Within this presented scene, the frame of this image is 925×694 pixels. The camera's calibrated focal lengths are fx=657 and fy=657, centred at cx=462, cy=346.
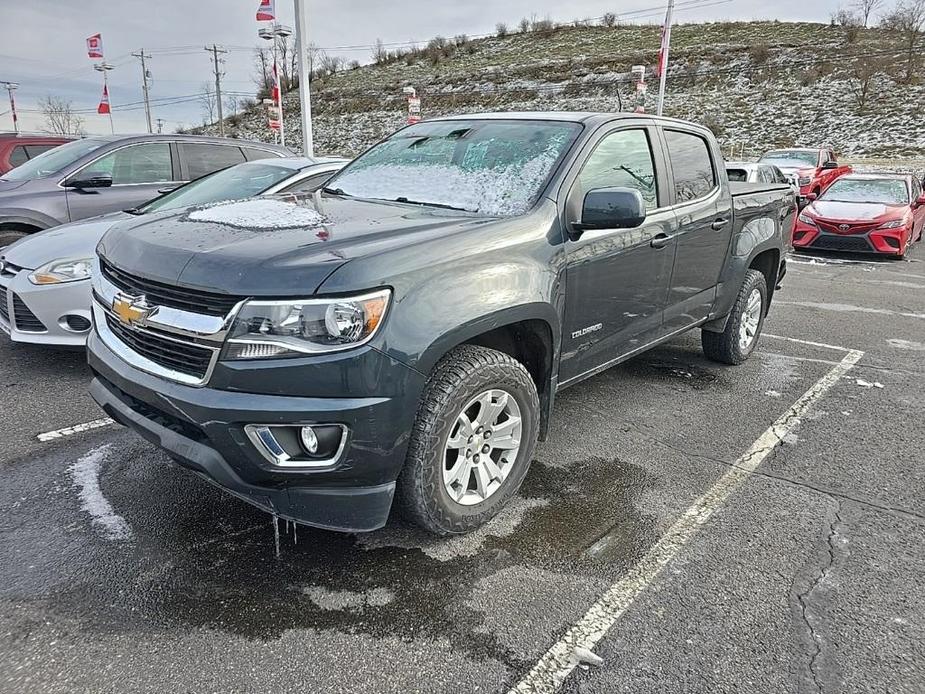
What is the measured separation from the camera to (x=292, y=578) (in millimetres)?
2600

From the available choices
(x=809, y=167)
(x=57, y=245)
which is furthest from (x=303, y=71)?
(x=809, y=167)

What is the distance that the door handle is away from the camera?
3.78 meters

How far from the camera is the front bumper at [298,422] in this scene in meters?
2.27

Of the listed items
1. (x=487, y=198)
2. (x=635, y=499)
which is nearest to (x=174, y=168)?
(x=487, y=198)

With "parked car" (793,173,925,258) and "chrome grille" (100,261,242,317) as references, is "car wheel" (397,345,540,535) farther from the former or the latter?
"parked car" (793,173,925,258)

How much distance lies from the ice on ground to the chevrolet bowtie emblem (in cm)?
95

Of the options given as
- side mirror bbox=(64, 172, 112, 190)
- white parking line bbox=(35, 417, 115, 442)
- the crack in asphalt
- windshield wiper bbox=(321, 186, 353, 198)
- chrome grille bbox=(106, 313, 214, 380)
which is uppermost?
windshield wiper bbox=(321, 186, 353, 198)

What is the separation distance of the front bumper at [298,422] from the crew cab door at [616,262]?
3.99 ft

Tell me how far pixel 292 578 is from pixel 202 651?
0.46m

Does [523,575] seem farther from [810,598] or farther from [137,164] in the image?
[137,164]

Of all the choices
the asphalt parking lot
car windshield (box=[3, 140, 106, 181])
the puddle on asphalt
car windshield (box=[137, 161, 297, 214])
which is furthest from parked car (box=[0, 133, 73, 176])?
the puddle on asphalt

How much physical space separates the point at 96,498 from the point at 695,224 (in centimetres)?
374

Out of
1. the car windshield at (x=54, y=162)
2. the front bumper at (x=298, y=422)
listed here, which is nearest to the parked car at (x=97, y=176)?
the car windshield at (x=54, y=162)

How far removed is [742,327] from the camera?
17.4 feet
